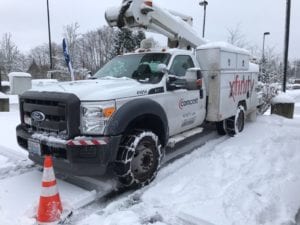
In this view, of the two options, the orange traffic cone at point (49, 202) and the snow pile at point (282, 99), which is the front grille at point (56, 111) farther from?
the snow pile at point (282, 99)

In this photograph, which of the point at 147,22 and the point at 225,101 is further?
the point at 225,101

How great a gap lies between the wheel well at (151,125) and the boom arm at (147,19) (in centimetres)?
218

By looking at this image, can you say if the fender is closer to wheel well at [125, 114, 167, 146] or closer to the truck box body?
Result: wheel well at [125, 114, 167, 146]

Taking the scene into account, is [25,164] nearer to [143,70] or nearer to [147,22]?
[143,70]

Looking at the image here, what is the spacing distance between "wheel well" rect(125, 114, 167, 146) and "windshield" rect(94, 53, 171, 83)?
25.7 inches

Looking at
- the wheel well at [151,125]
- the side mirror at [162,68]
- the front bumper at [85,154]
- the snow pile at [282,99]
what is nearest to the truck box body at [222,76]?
the side mirror at [162,68]

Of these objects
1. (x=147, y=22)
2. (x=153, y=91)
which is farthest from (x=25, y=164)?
(x=147, y=22)

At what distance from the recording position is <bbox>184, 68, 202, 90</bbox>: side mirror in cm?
527

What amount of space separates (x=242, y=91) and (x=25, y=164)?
549 centimetres

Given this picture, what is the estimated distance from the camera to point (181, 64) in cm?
570

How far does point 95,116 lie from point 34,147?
110 cm

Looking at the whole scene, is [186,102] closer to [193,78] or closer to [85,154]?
[193,78]

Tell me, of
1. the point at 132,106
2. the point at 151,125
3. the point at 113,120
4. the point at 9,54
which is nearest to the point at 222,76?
the point at 151,125

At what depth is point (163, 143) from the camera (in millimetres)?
4938
